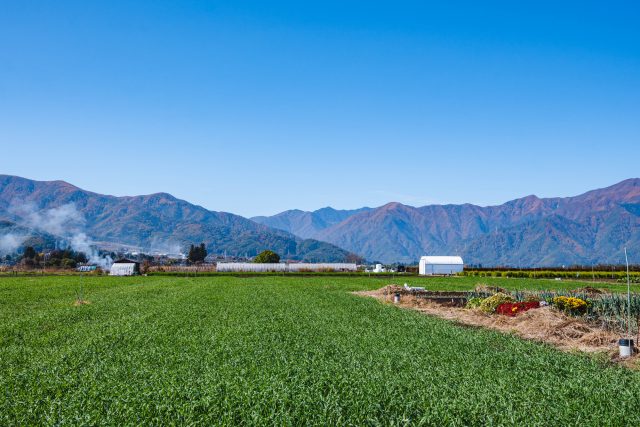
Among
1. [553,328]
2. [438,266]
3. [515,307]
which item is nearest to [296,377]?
[553,328]

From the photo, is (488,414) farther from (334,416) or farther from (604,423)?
(334,416)

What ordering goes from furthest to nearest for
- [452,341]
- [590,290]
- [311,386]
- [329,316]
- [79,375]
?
[590,290] < [329,316] < [452,341] < [79,375] < [311,386]

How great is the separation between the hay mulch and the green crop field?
1.15 metres

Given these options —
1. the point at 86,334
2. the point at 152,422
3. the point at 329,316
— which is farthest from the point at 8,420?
the point at 329,316

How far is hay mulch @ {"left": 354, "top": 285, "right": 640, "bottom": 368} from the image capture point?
56.4ft

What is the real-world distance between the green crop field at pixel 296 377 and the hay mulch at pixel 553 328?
1.15 m

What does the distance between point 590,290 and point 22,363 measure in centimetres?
4144

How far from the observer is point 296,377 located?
11.8 metres

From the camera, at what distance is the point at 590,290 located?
43062 millimetres

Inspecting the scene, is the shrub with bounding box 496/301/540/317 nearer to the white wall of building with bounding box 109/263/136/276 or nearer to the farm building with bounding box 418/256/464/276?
the white wall of building with bounding box 109/263/136/276

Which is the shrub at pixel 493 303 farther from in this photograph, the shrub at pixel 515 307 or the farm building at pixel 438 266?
the farm building at pixel 438 266

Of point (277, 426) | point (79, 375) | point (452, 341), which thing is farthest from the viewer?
point (452, 341)

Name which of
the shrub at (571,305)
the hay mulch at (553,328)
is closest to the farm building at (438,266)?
the hay mulch at (553,328)

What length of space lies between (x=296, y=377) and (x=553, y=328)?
12243 millimetres
